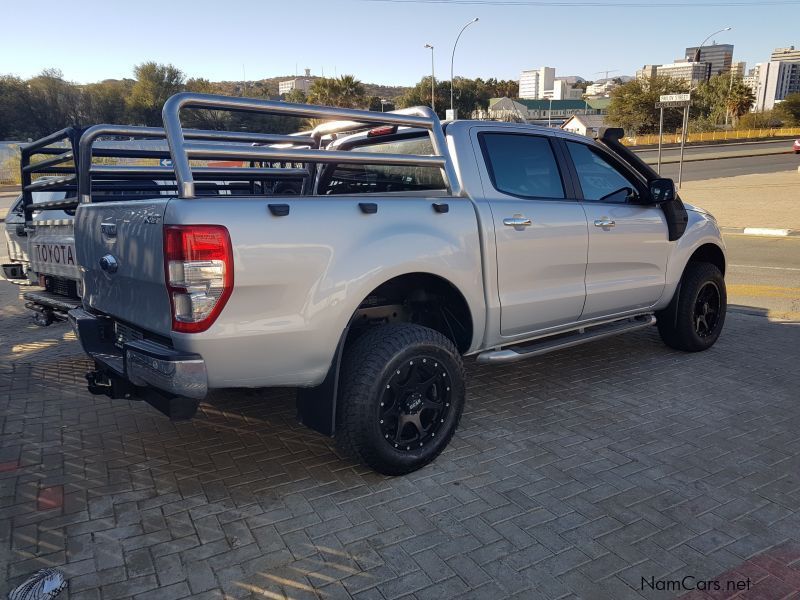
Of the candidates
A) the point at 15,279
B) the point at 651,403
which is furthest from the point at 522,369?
the point at 15,279

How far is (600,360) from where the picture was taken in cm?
539

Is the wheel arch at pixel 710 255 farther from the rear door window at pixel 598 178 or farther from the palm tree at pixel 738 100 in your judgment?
the palm tree at pixel 738 100

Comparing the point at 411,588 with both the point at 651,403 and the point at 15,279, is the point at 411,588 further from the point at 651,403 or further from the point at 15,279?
the point at 15,279

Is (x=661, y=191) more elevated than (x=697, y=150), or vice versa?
(x=697, y=150)

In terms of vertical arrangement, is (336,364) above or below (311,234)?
below

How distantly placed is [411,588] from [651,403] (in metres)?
2.63

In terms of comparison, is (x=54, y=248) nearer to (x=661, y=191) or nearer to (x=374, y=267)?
(x=374, y=267)

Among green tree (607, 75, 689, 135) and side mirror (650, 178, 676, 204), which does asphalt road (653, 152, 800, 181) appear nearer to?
side mirror (650, 178, 676, 204)

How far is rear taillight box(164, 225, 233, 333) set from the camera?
2.63 metres

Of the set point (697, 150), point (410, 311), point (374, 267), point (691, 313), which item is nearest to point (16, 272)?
point (410, 311)

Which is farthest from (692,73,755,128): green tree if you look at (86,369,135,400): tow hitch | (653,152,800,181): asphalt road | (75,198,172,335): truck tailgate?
(86,369,135,400): tow hitch

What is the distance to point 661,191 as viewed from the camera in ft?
15.5

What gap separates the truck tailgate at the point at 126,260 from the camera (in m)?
2.79

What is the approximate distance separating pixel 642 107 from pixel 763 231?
189ft
